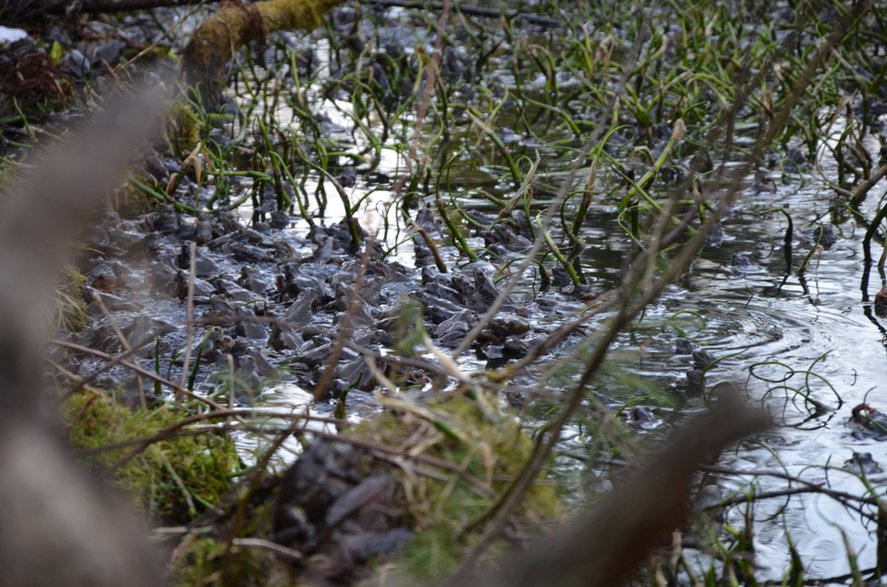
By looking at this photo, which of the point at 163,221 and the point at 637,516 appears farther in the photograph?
the point at 163,221

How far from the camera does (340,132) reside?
260 inches

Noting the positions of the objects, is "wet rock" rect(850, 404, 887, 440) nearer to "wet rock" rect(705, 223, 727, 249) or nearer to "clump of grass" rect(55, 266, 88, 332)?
"wet rock" rect(705, 223, 727, 249)

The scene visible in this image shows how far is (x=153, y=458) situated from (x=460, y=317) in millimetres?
1568

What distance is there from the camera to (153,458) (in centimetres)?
225

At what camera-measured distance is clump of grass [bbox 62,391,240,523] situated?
2.15 metres

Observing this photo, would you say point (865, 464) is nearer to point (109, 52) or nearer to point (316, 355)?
point (316, 355)

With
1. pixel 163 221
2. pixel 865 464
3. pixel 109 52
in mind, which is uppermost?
pixel 109 52

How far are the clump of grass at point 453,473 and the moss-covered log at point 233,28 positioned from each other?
193 inches

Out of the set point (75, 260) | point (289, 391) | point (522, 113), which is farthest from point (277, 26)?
point (289, 391)

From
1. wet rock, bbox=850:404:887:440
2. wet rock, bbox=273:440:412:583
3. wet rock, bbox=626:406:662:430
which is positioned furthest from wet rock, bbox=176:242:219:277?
wet rock, bbox=273:440:412:583

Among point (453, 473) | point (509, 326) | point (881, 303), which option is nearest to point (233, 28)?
point (509, 326)

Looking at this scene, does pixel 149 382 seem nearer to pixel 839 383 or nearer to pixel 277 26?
pixel 839 383

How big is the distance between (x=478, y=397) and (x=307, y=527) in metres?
0.35

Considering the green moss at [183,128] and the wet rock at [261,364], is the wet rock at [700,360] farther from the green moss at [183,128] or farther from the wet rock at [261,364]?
the green moss at [183,128]
